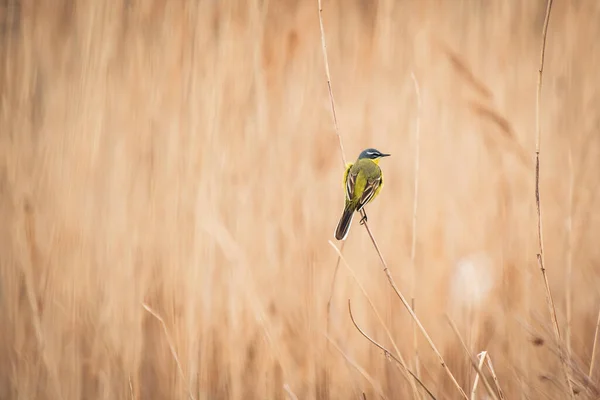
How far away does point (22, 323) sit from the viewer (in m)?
1.38

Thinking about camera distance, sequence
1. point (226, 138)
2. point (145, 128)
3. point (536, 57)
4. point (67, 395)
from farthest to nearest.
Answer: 1. point (536, 57)
2. point (226, 138)
3. point (145, 128)
4. point (67, 395)

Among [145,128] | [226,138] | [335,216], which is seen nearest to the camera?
[145,128]

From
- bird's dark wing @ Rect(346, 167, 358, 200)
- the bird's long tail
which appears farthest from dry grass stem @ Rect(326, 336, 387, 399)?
bird's dark wing @ Rect(346, 167, 358, 200)

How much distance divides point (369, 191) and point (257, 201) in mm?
614

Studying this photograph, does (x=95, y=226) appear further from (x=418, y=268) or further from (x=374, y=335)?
(x=418, y=268)

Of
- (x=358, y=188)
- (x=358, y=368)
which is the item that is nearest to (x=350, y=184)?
(x=358, y=188)

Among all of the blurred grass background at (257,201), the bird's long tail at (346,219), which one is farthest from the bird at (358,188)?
the blurred grass background at (257,201)

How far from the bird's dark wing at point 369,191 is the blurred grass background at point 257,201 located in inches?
11.4

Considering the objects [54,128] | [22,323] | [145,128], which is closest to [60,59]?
[54,128]

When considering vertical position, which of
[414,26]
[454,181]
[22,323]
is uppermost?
[414,26]

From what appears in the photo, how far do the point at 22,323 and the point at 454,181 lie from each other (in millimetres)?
1557

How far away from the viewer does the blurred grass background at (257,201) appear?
1.36m

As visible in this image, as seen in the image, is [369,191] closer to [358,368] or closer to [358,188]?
[358,188]

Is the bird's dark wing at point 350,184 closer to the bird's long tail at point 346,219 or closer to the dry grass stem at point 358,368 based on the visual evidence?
the bird's long tail at point 346,219
